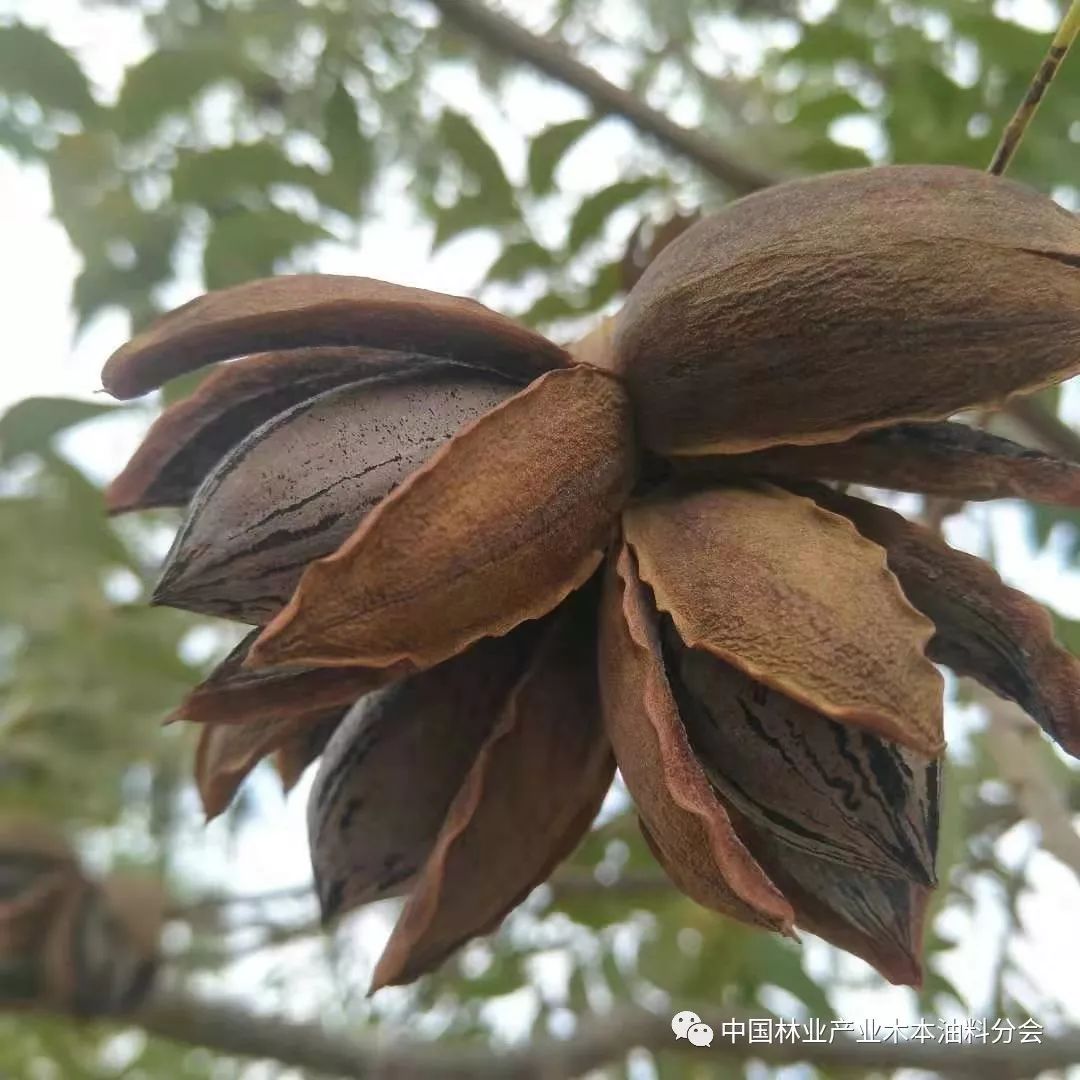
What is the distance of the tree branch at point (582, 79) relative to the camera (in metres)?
2.73

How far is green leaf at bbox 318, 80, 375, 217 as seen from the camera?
304 cm

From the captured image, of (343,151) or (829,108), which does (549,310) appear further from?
(829,108)

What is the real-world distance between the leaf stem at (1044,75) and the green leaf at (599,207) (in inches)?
60.9

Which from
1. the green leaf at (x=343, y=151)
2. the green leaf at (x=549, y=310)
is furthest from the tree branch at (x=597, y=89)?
the green leaf at (x=549, y=310)

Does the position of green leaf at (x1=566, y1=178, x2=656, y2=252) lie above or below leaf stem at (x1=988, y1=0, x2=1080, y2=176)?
below

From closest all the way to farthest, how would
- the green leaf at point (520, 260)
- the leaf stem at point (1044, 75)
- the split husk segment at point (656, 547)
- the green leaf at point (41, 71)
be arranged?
the split husk segment at point (656, 547)
the leaf stem at point (1044, 75)
the green leaf at point (41, 71)
the green leaf at point (520, 260)

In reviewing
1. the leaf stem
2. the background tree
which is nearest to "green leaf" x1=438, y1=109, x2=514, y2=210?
the background tree

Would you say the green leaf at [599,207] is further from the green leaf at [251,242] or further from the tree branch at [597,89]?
the green leaf at [251,242]

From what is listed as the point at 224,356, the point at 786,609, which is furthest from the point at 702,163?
the point at 786,609

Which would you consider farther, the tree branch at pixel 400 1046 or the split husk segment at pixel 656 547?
the tree branch at pixel 400 1046

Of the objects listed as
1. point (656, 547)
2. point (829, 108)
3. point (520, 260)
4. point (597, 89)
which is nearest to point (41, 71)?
point (520, 260)

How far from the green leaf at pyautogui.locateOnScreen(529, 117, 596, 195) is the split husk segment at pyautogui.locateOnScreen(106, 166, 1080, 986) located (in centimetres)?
151

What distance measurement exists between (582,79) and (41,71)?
4.53 ft

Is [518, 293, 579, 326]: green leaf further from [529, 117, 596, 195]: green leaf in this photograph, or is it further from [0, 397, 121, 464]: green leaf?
[0, 397, 121, 464]: green leaf
